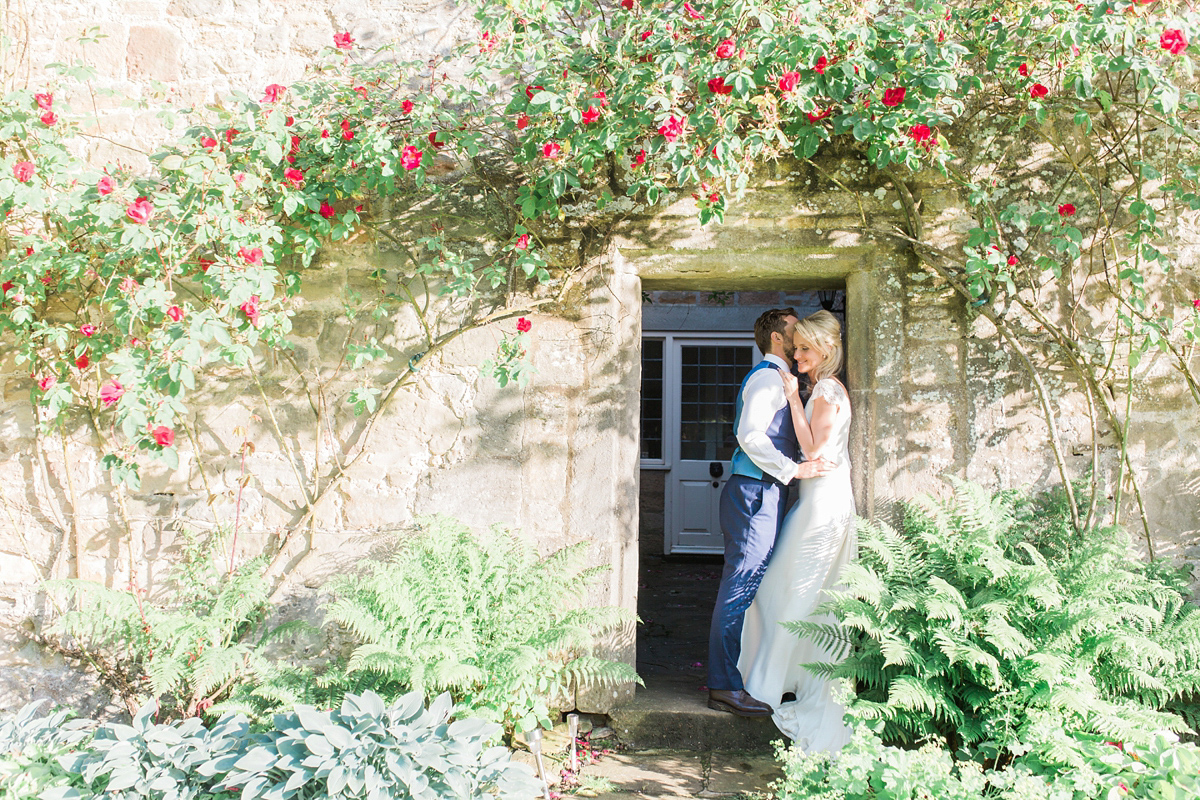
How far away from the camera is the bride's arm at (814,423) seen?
3383 mm

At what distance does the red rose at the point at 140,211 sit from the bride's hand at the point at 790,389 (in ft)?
8.44

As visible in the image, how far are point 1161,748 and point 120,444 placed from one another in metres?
4.09

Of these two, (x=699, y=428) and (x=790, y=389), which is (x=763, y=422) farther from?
(x=699, y=428)

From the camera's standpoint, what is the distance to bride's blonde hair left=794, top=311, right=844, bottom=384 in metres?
3.55

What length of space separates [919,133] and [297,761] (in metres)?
3.04

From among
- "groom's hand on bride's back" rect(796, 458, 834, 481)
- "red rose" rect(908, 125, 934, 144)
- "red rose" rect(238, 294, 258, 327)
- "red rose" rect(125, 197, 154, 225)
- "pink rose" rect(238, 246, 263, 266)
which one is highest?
"red rose" rect(908, 125, 934, 144)

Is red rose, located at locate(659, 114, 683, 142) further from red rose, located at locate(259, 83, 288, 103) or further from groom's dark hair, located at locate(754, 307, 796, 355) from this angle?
red rose, located at locate(259, 83, 288, 103)

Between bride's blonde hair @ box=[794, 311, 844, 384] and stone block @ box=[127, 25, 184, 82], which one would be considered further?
stone block @ box=[127, 25, 184, 82]

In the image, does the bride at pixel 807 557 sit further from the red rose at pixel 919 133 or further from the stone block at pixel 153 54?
the stone block at pixel 153 54

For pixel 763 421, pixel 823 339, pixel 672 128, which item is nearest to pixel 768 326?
pixel 823 339

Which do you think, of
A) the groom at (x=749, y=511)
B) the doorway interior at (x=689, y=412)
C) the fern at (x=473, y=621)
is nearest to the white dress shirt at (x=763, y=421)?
the groom at (x=749, y=511)

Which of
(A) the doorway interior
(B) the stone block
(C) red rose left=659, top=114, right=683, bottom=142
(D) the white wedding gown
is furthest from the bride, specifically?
(A) the doorway interior

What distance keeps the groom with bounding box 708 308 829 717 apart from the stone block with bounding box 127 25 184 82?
117 inches

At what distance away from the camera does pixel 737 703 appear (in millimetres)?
3414
